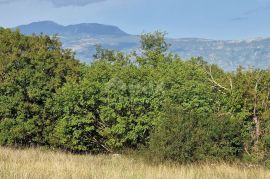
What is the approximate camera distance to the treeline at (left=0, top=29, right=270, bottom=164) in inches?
573

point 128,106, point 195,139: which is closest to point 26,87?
point 128,106

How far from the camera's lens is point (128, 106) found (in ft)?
58.2

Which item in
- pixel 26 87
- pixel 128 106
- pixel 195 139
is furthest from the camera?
pixel 26 87

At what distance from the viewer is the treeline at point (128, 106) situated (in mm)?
14562

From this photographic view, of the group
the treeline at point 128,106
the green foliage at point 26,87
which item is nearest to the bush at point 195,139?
the treeline at point 128,106

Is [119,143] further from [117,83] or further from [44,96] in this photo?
[44,96]

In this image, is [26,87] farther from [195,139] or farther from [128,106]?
[195,139]

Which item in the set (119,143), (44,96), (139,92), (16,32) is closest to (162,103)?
(139,92)

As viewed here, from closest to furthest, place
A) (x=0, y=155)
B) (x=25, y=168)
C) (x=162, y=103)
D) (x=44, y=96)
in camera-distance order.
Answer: (x=25, y=168) → (x=0, y=155) → (x=162, y=103) → (x=44, y=96)

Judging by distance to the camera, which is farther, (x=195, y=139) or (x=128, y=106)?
(x=128, y=106)

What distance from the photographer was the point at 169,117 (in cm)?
1505

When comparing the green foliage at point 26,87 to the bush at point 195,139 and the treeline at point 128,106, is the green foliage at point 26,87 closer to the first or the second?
the treeline at point 128,106

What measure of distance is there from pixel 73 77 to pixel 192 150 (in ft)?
23.0

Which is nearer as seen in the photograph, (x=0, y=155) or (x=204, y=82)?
(x=0, y=155)
